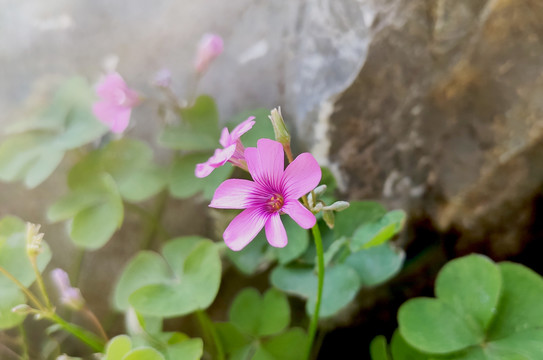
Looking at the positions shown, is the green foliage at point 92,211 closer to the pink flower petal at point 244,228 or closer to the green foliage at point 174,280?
the green foliage at point 174,280

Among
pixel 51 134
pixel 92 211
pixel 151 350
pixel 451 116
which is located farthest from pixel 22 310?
pixel 451 116

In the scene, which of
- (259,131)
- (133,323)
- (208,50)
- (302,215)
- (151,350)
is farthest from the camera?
(208,50)

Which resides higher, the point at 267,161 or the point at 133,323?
the point at 267,161

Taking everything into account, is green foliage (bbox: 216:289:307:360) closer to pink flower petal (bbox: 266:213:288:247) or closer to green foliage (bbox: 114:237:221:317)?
green foliage (bbox: 114:237:221:317)

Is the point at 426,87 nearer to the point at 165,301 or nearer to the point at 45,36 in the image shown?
the point at 165,301

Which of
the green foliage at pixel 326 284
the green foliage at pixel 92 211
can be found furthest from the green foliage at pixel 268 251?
the green foliage at pixel 92 211

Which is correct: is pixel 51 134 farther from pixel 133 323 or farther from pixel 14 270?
pixel 133 323

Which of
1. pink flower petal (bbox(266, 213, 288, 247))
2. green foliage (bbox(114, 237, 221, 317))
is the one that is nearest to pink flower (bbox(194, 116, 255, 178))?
pink flower petal (bbox(266, 213, 288, 247))

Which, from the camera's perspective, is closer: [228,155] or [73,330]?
[228,155]
